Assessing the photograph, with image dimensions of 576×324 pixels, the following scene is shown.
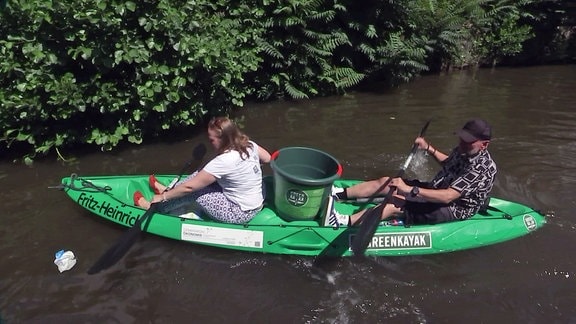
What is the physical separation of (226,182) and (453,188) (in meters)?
2.44

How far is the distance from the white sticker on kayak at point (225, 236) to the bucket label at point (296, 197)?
49cm

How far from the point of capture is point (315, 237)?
5836 millimetres

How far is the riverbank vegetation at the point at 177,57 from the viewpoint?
276 inches

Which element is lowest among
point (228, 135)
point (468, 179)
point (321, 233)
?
point (321, 233)

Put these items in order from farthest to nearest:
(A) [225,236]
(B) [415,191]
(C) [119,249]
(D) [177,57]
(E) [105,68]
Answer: (D) [177,57], (E) [105,68], (A) [225,236], (B) [415,191], (C) [119,249]

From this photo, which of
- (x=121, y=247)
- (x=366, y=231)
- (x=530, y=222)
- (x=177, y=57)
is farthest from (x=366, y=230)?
(x=177, y=57)

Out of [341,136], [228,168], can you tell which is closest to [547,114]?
[341,136]

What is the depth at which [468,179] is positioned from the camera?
5602 mm

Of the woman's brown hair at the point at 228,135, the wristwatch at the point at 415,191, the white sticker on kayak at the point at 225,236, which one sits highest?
the woman's brown hair at the point at 228,135

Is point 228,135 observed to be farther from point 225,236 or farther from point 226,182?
point 225,236

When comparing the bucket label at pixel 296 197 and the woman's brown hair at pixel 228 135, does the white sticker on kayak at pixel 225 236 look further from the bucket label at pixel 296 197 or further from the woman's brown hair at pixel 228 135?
the woman's brown hair at pixel 228 135

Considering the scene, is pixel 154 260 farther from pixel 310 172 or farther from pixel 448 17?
pixel 448 17

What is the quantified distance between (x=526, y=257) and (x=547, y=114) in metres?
5.57

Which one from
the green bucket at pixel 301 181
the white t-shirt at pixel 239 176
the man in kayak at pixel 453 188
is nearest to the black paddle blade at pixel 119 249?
the white t-shirt at pixel 239 176
